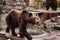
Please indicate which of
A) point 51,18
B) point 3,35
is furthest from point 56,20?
point 3,35

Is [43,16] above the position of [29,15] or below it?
below

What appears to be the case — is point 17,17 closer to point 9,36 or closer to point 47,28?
point 9,36

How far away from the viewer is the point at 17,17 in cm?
733

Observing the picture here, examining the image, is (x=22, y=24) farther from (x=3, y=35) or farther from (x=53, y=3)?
(x=53, y=3)

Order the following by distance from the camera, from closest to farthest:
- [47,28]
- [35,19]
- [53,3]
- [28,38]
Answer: [35,19] < [28,38] < [47,28] < [53,3]

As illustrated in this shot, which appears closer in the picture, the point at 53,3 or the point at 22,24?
the point at 22,24

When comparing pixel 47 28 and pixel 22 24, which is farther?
pixel 47 28

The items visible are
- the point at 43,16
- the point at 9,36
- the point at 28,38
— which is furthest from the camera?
the point at 43,16

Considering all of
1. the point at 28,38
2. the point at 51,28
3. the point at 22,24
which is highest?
the point at 22,24

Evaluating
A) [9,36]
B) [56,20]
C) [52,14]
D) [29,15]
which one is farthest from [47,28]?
[29,15]

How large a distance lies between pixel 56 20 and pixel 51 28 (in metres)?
1.49

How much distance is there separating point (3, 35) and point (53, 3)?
7821 millimetres

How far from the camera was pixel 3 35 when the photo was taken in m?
7.97

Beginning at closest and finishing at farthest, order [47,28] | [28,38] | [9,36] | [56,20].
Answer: [28,38]
[9,36]
[47,28]
[56,20]
